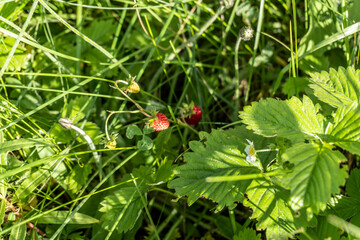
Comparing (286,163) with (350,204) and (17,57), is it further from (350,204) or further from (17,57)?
(17,57)

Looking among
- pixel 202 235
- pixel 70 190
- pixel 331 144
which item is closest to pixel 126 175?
pixel 70 190

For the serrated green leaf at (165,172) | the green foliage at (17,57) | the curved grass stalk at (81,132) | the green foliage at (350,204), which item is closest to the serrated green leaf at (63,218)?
the curved grass stalk at (81,132)

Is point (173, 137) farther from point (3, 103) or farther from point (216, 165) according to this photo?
point (3, 103)

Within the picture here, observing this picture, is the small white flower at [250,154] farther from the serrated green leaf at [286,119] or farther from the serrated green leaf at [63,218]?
the serrated green leaf at [63,218]

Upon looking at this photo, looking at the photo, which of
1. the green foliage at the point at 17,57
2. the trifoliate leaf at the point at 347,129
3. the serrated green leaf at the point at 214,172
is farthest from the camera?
the green foliage at the point at 17,57

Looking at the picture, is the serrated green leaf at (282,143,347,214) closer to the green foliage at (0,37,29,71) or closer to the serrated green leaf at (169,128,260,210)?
the serrated green leaf at (169,128,260,210)
